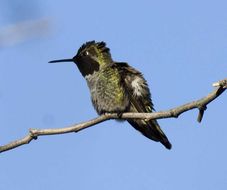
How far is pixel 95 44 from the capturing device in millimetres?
9375

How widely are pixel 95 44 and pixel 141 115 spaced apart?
3.49 meters

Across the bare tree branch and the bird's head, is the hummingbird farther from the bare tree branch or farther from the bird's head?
the bare tree branch

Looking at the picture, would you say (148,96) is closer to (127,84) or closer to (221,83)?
(127,84)

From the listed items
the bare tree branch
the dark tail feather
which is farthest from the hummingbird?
the bare tree branch

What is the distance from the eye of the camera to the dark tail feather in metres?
8.17

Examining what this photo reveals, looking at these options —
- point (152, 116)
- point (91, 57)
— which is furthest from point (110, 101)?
point (152, 116)

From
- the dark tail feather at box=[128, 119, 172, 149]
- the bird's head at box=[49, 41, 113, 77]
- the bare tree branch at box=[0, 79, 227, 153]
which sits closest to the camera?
the bare tree branch at box=[0, 79, 227, 153]

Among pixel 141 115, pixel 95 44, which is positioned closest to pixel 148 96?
pixel 95 44

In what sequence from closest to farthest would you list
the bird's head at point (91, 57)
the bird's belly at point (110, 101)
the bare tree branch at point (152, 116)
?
the bare tree branch at point (152, 116)
the bird's belly at point (110, 101)
the bird's head at point (91, 57)

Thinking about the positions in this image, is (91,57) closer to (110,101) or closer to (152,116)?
(110,101)

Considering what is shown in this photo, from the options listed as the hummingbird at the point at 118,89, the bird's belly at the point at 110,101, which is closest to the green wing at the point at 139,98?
the hummingbird at the point at 118,89

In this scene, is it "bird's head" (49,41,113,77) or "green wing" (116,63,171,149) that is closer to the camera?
"green wing" (116,63,171,149)

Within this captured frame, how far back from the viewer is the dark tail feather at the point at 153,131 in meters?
8.17

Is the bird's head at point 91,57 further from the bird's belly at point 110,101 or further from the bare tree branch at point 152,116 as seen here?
the bare tree branch at point 152,116
